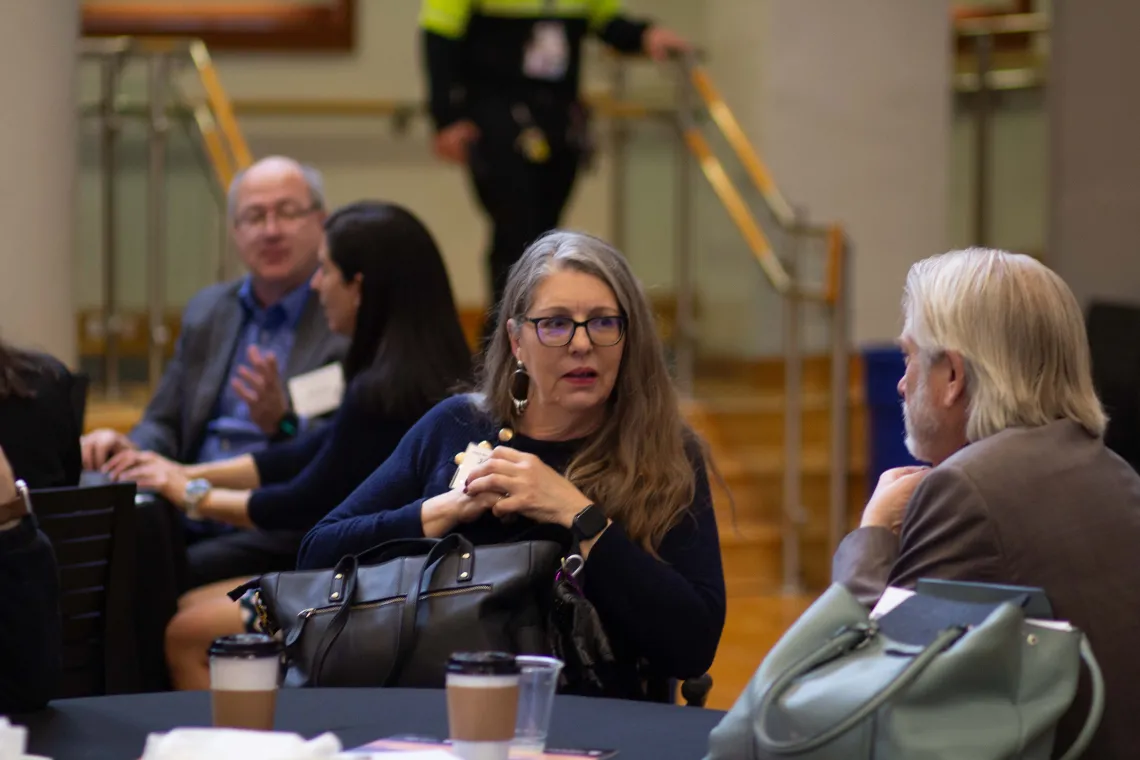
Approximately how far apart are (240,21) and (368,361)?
5.66 metres

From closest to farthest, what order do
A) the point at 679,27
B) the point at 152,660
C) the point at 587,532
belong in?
the point at 587,532 → the point at 152,660 → the point at 679,27

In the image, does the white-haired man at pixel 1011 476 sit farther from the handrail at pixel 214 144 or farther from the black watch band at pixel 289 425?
the handrail at pixel 214 144

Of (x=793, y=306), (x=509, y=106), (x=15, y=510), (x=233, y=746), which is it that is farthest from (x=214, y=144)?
(x=233, y=746)

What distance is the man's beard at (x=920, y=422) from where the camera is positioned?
2.31 metres

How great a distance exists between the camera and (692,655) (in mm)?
2791

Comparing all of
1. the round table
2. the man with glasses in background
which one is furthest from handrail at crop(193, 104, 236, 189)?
the round table

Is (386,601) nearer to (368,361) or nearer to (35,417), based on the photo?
(35,417)

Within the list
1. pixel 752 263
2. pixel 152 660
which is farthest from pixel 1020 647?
pixel 752 263

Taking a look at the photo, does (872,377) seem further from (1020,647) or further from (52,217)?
(1020,647)

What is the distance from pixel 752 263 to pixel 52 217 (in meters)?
2.79

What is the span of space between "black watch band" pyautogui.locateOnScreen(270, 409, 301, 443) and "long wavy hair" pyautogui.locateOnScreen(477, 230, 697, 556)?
4.68 ft

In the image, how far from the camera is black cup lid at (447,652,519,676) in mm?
1777

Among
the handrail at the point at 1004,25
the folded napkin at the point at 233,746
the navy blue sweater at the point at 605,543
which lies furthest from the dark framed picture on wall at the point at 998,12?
the folded napkin at the point at 233,746

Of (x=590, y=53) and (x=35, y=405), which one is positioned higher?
(x=590, y=53)
